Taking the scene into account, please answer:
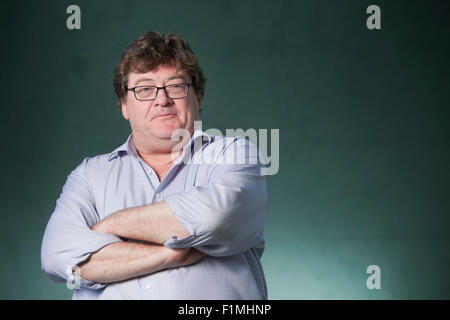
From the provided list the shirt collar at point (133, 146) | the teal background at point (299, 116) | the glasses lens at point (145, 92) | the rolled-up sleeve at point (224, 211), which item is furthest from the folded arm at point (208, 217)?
the teal background at point (299, 116)

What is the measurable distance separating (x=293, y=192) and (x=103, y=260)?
6.22ft

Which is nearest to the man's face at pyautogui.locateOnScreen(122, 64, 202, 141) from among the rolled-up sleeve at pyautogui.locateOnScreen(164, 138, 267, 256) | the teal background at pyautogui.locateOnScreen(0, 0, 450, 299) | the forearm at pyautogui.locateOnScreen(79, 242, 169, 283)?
the rolled-up sleeve at pyautogui.locateOnScreen(164, 138, 267, 256)

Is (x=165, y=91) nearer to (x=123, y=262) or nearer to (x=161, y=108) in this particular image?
(x=161, y=108)

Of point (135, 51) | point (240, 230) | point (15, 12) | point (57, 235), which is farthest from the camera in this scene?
point (15, 12)

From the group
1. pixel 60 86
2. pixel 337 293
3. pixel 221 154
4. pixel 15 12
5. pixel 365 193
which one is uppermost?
pixel 15 12

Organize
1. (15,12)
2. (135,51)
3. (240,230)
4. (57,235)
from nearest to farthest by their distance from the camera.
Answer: (240,230) < (57,235) < (135,51) < (15,12)

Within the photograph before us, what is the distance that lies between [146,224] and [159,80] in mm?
437

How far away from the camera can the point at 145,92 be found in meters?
1.50

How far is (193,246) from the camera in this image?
127 centimetres

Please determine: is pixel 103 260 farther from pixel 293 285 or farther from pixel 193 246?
pixel 293 285

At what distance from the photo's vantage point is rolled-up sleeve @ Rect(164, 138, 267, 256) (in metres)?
1.22

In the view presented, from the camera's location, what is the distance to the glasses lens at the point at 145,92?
149cm

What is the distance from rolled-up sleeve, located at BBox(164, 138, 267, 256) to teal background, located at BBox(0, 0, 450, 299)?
5.64 ft

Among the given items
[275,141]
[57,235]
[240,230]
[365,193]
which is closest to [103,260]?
[57,235]
